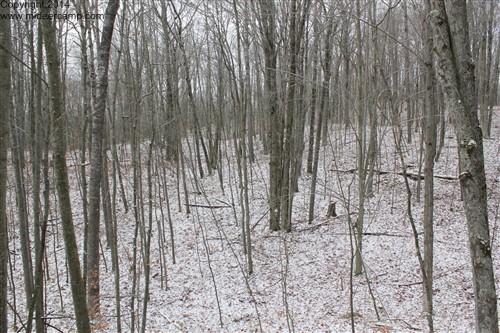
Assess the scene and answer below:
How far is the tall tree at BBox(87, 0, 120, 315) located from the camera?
15.0 ft

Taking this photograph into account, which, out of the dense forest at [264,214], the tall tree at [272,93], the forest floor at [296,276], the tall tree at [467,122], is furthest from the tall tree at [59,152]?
the tall tree at [272,93]

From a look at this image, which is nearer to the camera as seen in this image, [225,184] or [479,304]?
[479,304]

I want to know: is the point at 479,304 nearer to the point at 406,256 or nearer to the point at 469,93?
the point at 469,93

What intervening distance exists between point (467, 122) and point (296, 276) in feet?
20.2

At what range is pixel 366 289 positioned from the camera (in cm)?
707

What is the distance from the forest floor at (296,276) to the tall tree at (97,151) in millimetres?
542

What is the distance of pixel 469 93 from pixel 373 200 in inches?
378

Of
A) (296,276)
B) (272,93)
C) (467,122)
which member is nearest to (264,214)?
(296,276)

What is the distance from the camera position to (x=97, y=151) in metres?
5.45

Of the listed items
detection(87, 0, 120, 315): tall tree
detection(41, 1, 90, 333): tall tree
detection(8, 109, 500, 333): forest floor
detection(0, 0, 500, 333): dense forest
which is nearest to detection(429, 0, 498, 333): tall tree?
detection(0, 0, 500, 333): dense forest

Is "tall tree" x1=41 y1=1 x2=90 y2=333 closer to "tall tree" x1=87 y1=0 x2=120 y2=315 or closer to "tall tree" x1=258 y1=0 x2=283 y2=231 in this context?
"tall tree" x1=87 y1=0 x2=120 y2=315

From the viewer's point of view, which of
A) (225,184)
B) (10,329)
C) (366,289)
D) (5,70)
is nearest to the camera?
(5,70)

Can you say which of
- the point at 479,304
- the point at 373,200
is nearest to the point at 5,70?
the point at 479,304

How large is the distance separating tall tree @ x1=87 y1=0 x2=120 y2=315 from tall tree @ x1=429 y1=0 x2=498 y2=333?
379 cm
